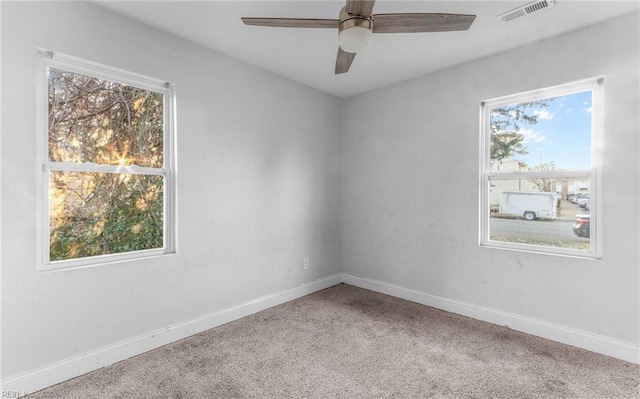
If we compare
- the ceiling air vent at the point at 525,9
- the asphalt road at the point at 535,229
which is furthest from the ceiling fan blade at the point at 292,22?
the asphalt road at the point at 535,229

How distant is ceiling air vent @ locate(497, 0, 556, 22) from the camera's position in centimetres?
205

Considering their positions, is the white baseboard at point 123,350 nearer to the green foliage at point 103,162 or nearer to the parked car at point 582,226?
the green foliage at point 103,162

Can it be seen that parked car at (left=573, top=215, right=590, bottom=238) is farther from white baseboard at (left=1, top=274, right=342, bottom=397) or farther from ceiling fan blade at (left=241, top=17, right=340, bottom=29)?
white baseboard at (left=1, top=274, right=342, bottom=397)

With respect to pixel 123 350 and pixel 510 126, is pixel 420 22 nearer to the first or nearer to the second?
pixel 510 126

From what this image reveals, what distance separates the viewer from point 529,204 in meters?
2.76

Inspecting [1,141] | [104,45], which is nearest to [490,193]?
[104,45]

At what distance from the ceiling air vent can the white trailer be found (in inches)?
56.9

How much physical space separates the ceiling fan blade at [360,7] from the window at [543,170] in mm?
2002

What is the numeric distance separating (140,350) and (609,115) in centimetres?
395

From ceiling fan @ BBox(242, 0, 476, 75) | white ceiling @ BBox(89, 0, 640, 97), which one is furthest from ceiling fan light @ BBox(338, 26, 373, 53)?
white ceiling @ BBox(89, 0, 640, 97)

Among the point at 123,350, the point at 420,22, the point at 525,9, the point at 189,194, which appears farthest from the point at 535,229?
the point at 123,350

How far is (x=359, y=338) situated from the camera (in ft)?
8.46

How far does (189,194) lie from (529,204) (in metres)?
3.01

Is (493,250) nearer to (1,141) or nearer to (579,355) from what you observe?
(579,355)
